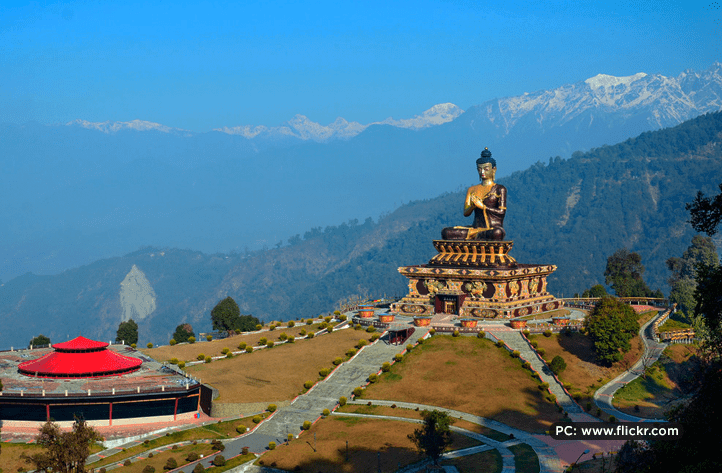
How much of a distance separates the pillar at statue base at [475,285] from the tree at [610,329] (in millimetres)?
9732

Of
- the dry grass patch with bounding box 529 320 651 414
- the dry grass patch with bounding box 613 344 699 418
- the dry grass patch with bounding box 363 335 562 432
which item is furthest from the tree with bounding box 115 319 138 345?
the dry grass patch with bounding box 613 344 699 418

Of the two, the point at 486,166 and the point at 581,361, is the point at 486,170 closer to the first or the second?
the point at 486,166

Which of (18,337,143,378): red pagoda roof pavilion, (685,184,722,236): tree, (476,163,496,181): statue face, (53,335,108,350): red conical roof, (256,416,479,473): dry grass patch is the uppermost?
(476,163,496,181): statue face

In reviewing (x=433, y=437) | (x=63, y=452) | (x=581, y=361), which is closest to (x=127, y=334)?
(x=63, y=452)

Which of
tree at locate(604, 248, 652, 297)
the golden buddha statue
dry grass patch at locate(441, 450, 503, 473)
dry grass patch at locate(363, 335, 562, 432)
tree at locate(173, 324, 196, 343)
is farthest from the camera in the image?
tree at locate(604, 248, 652, 297)

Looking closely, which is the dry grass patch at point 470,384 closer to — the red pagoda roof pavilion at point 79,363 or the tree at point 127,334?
the red pagoda roof pavilion at point 79,363

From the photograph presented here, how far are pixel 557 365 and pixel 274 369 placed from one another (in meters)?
21.7

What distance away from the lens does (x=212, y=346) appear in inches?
2744

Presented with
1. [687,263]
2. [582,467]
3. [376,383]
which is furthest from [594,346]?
[687,263]

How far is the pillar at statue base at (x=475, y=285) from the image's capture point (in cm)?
7238

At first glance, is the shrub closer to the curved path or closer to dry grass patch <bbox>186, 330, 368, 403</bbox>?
the curved path

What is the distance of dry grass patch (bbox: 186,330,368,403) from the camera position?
56.2 meters

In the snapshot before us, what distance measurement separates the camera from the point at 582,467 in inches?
1575

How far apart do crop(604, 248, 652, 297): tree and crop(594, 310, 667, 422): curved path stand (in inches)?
920
